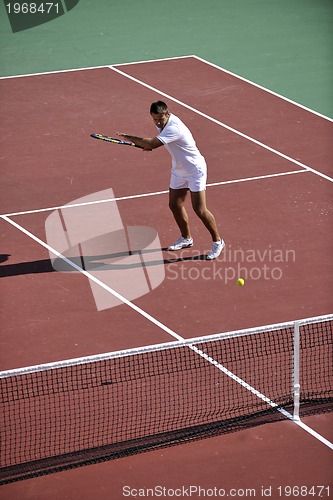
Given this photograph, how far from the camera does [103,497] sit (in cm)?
893

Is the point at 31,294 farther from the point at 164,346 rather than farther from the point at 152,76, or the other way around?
the point at 152,76

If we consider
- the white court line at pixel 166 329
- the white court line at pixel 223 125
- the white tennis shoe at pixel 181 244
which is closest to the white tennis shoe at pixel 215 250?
the white tennis shoe at pixel 181 244

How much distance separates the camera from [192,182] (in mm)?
Answer: 13320

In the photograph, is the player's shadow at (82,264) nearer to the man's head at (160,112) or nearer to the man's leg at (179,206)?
the man's leg at (179,206)

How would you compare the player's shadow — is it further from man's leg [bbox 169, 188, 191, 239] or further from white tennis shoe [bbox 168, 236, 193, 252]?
man's leg [bbox 169, 188, 191, 239]

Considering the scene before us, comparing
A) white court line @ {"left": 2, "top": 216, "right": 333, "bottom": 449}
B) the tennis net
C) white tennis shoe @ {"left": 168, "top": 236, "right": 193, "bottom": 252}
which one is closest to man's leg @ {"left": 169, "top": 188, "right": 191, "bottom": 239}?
white tennis shoe @ {"left": 168, "top": 236, "right": 193, "bottom": 252}

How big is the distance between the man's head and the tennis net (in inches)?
123

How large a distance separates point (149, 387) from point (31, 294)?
278 cm

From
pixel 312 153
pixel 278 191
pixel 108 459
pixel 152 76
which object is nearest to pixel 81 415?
pixel 108 459

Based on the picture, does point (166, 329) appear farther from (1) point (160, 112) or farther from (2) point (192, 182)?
(1) point (160, 112)
